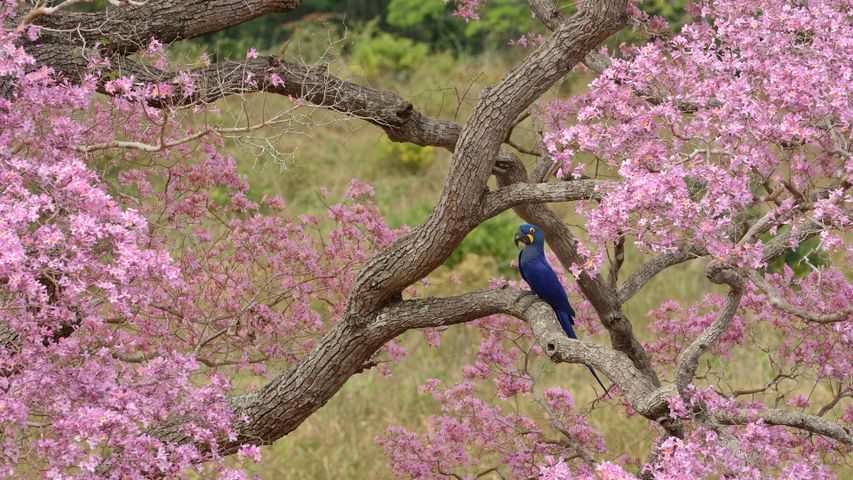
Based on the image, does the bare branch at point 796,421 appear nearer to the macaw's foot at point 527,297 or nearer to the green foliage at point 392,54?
the macaw's foot at point 527,297

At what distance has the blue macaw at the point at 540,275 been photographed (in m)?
5.35

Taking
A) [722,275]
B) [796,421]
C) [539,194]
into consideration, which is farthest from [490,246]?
[796,421]

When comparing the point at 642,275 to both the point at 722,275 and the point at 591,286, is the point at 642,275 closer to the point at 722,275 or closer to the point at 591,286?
the point at 591,286

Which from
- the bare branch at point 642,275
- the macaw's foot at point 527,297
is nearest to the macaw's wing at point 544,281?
the macaw's foot at point 527,297

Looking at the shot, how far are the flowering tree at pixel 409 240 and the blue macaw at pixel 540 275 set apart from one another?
0.68 feet

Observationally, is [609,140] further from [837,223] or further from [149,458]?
[149,458]

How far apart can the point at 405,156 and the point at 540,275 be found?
9.70 m

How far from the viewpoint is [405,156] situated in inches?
588

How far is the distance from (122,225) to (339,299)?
315 cm

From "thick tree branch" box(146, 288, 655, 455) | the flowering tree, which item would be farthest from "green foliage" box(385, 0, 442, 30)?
"thick tree branch" box(146, 288, 655, 455)

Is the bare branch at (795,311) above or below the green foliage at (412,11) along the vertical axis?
below

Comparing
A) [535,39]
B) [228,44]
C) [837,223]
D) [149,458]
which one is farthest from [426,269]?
[228,44]

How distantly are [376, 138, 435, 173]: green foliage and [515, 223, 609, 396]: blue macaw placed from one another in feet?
30.5

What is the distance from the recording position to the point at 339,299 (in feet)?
22.1
